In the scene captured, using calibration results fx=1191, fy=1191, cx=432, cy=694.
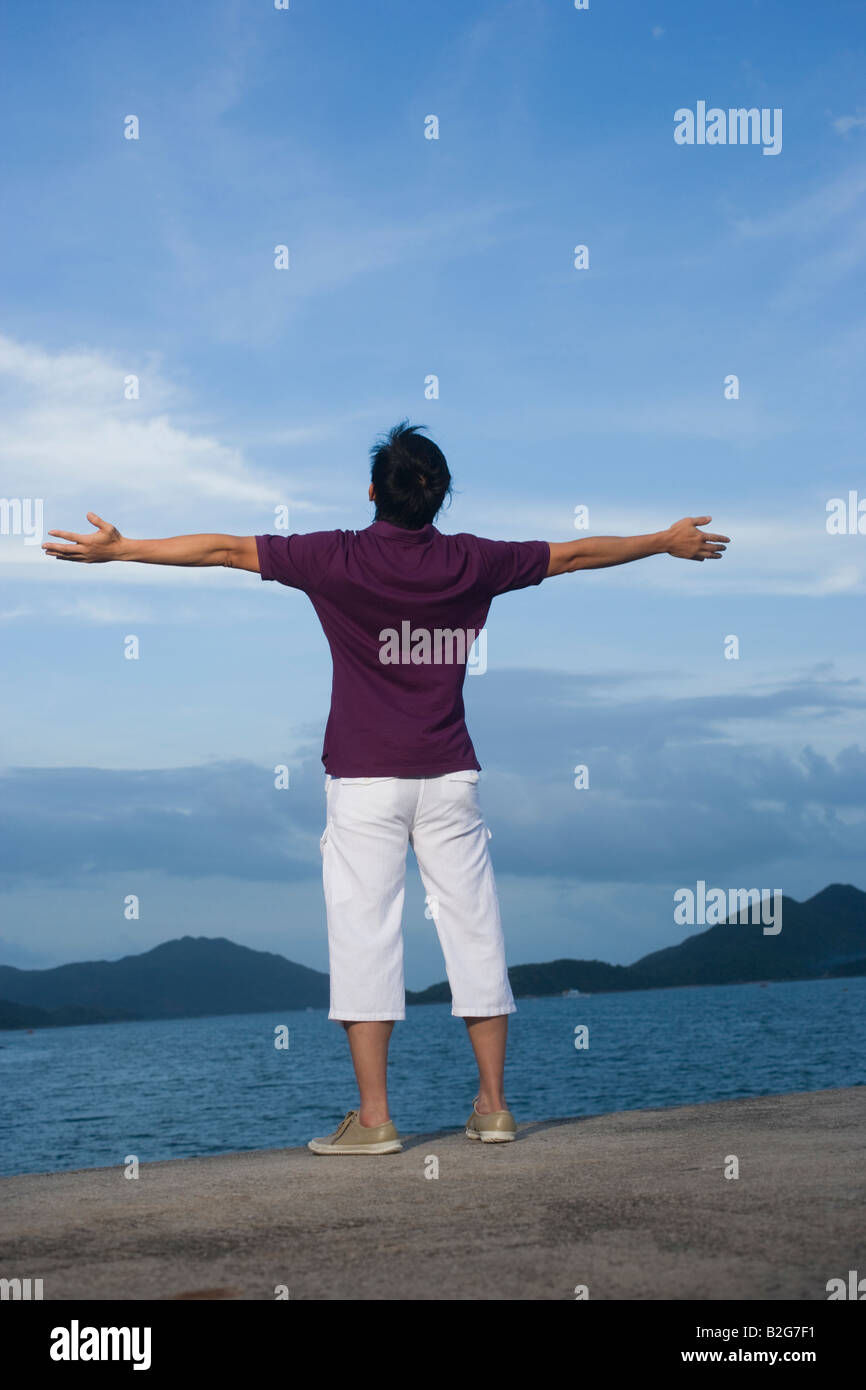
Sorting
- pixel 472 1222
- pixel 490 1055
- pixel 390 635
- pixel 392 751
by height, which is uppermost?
pixel 390 635

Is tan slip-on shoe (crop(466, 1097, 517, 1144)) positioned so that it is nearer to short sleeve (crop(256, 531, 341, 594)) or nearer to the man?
the man

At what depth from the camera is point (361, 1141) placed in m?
4.54

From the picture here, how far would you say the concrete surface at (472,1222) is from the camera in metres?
2.40

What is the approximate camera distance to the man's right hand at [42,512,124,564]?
451 centimetres

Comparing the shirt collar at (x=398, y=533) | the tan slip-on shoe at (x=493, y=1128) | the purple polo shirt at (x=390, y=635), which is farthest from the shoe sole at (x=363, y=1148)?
the shirt collar at (x=398, y=533)

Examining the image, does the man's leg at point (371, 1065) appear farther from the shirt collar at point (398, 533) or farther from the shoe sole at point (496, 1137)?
the shirt collar at point (398, 533)

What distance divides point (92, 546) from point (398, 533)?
1.21 m

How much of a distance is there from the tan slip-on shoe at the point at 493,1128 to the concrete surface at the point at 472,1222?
0.08 metres

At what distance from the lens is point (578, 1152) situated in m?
4.25

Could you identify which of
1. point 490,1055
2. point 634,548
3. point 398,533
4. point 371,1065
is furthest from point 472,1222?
point 634,548

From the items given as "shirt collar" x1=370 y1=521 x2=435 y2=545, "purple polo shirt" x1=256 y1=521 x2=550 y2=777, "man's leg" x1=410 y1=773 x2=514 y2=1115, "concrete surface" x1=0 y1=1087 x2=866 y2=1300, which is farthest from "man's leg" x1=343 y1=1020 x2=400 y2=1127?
"shirt collar" x1=370 y1=521 x2=435 y2=545

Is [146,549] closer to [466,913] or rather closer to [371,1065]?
[466,913]
